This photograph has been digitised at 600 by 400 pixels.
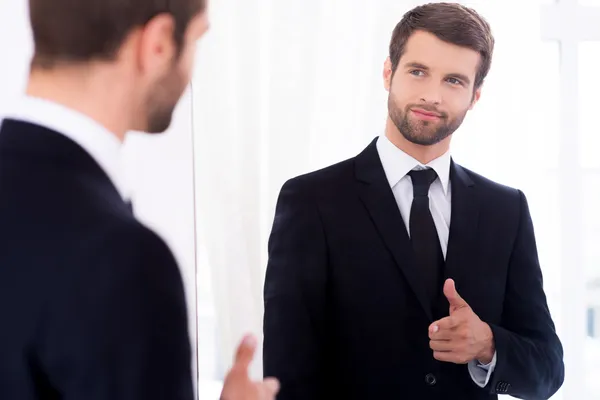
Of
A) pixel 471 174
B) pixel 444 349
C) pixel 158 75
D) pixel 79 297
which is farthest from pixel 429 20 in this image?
pixel 79 297

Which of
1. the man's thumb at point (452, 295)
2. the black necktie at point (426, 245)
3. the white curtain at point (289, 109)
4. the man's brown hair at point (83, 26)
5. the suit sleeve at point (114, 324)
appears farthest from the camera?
the white curtain at point (289, 109)

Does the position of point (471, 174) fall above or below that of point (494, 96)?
below

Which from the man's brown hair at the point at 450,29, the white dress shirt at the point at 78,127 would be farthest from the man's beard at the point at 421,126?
the white dress shirt at the point at 78,127

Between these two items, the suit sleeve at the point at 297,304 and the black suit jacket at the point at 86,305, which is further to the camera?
the suit sleeve at the point at 297,304

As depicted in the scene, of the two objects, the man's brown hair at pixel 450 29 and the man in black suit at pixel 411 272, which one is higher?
the man's brown hair at pixel 450 29

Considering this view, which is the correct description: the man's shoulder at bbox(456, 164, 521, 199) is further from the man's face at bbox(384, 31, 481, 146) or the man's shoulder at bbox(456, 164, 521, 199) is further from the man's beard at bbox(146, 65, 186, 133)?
the man's beard at bbox(146, 65, 186, 133)

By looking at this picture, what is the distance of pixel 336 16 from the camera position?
197 cm

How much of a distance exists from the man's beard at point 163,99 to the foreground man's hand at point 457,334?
0.77 metres

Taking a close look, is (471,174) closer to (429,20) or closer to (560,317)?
(429,20)

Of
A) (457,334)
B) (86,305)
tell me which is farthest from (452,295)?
(86,305)

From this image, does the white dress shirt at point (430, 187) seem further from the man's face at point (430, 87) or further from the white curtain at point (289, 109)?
the white curtain at point (289, 109)

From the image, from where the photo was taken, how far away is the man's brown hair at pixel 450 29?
61.3 inches

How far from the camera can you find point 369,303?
1538 millimetres

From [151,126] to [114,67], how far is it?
3.3 inches
